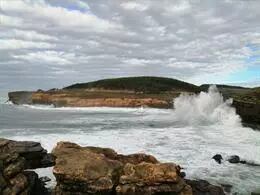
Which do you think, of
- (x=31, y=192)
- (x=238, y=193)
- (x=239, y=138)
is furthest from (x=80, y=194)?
(x=239, y=138)

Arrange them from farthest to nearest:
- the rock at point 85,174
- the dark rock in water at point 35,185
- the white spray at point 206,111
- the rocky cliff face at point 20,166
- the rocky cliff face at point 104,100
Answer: the rocky cliff face at point 104,100
the white spray at point 206,111
the dark rock in water at point 35,185
the rocky cliff face at point 20,166
the rock at point 85,174

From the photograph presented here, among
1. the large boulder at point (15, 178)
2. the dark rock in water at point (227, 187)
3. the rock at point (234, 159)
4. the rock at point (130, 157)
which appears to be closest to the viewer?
the large boulder at point (15, 178)

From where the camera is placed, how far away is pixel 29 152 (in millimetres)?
16766

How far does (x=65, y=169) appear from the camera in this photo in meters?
14.8

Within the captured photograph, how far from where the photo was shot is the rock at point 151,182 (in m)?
14.6

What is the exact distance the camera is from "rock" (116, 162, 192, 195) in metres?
14.6

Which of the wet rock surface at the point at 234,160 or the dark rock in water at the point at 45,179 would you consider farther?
the wet rock surface at the point at 234,160

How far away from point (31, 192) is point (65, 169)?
1930 millimetres

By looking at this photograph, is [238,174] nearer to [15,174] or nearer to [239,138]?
[15,174]

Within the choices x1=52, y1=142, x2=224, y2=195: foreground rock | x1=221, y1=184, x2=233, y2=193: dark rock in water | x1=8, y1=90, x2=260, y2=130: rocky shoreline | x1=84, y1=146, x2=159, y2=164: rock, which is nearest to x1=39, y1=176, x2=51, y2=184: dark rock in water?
x1=84, y1=146, x2=159, y2=164: rock

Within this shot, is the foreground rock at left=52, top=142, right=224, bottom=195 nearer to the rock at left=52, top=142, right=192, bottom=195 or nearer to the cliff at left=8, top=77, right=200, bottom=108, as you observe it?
the rock at left=52, top=142, right=192, bottom=195

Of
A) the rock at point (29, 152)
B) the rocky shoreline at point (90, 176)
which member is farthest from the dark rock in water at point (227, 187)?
the rock at point (29, 152)

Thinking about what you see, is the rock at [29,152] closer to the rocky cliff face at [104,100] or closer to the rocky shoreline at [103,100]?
the rocky shoreline at [103,100]

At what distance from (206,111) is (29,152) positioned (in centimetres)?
4167
